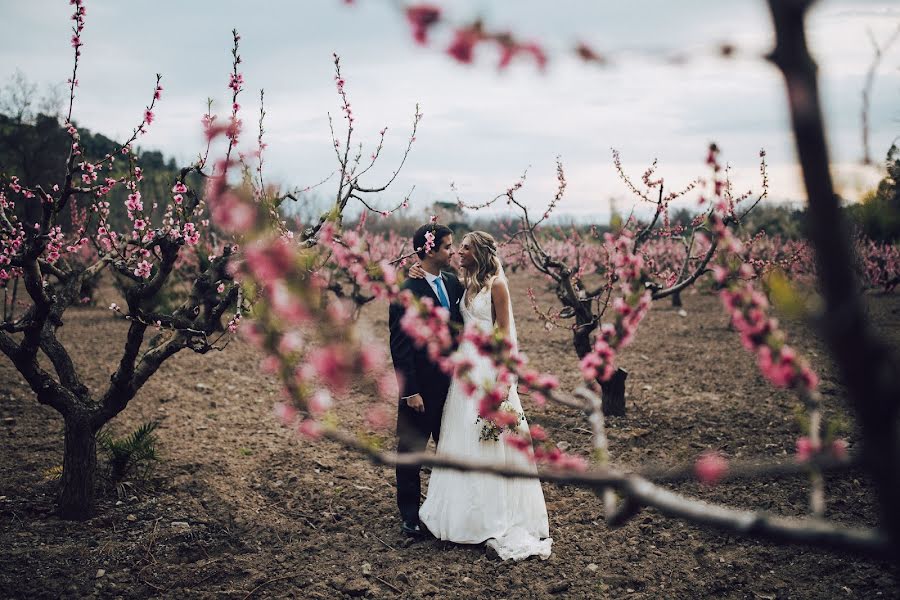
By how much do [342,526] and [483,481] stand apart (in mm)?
1169

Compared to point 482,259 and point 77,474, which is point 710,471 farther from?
point 77,474

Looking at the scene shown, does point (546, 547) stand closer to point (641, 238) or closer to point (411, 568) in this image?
point (411, 568)

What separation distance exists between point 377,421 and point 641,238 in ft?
16.0

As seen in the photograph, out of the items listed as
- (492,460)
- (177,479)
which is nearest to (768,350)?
(492,460)

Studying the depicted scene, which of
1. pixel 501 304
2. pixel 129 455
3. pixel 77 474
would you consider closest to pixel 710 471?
pixel 501 304

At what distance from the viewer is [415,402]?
4141mm

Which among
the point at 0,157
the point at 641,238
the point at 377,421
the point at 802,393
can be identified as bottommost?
the point at 377,421

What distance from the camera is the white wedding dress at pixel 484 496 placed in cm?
404

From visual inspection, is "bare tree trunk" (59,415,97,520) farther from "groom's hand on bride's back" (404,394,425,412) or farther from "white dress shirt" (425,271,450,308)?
"white dress shirt" (425,271,450,308)

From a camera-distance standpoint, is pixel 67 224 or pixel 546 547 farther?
pixel 67 224

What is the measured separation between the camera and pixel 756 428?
19.7ft

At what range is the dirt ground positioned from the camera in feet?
11.7

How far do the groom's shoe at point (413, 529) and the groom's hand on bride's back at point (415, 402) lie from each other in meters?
0.84

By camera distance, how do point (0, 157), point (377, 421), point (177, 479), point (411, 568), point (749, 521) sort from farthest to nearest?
1. point (0, 157)
2. point (177, 479)
3. point (411, 568)
4. point (377, 421)
5. point (749, 521)
